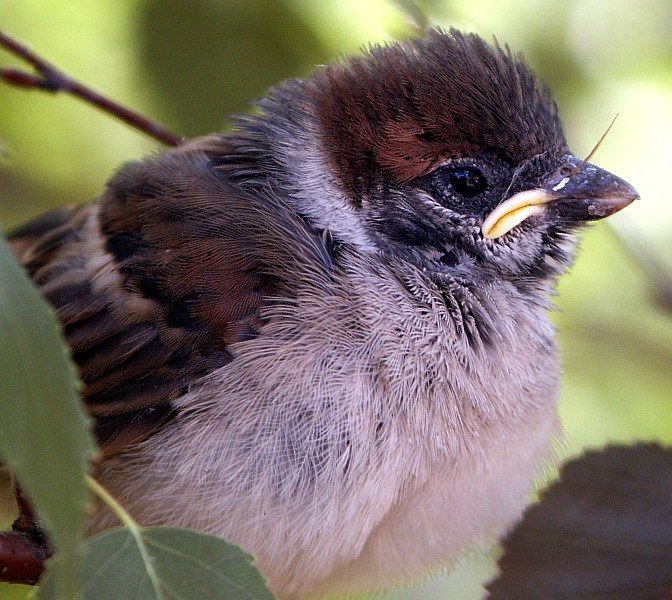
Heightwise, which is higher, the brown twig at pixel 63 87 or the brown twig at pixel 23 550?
the brown twig at pixel 63 87

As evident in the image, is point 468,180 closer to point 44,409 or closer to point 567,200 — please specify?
point 567,200

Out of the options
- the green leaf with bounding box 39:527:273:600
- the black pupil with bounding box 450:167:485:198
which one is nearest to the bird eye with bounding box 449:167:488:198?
the black pupil with bounding box 450:167:485:198

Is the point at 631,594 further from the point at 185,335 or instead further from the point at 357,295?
the point at 185,335

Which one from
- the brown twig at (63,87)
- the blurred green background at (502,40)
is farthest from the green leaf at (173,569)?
the blurred green background at (502,40)

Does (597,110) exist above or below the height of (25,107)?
above

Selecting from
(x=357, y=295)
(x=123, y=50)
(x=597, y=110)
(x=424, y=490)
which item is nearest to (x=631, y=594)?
(x=424, y=490)

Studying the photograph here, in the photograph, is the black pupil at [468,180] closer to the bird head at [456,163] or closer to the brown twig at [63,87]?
the bird head at [456,163]

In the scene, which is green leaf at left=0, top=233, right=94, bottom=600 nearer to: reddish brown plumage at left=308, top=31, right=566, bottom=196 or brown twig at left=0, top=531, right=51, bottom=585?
brown twig at left=0, top=531, right=51, bottom=585
